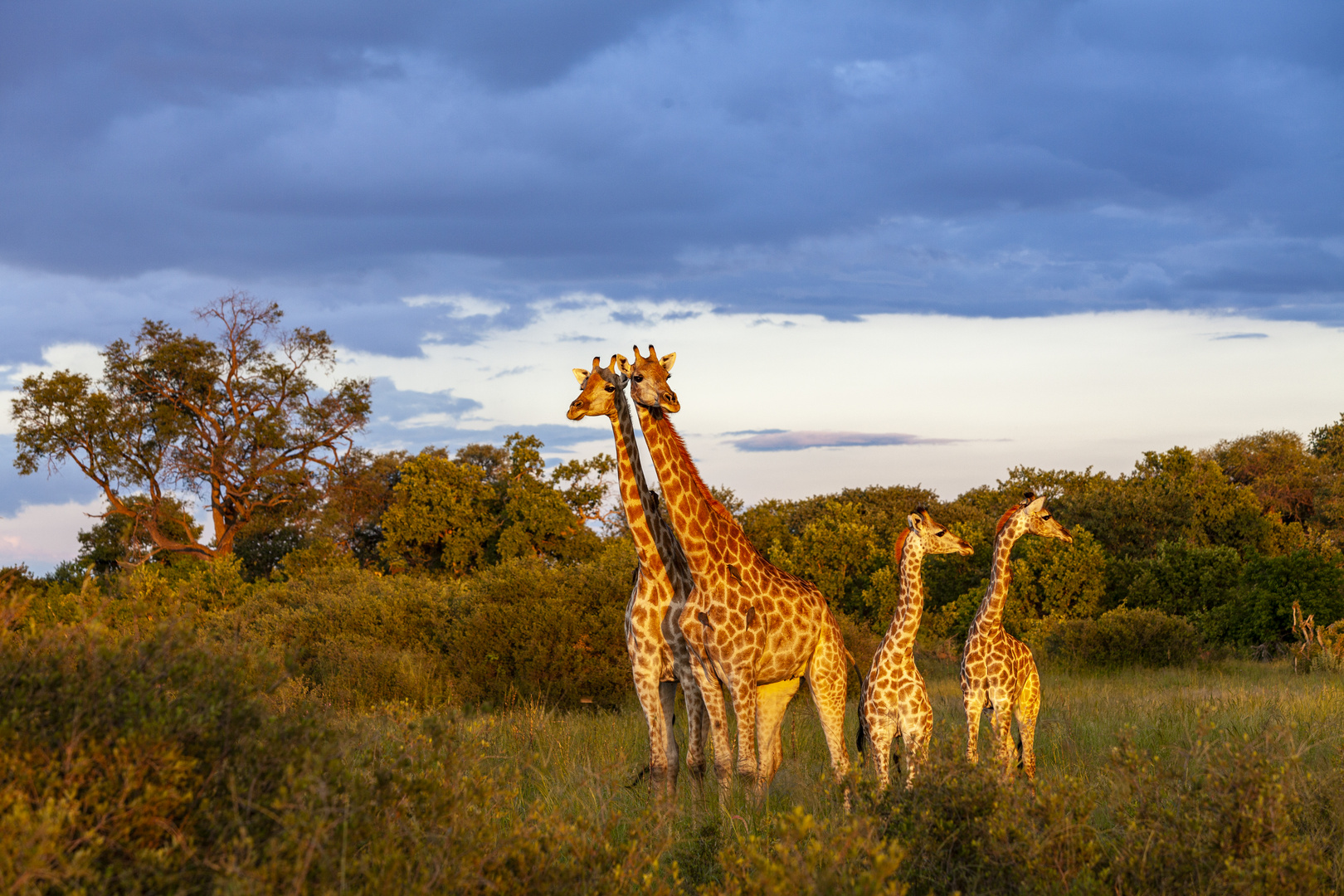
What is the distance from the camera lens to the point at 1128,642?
15523 millimetres

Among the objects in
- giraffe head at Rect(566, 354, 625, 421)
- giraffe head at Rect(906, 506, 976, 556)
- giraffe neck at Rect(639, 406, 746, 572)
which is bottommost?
giraffe head at Rect(906, 506, 976, 556)

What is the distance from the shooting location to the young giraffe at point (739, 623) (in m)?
6.12

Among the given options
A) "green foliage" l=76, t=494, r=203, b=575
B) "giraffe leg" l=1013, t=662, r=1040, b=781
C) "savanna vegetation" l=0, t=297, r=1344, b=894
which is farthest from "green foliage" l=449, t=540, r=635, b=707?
"green foliage" l=76, t=494, r=203, b=575

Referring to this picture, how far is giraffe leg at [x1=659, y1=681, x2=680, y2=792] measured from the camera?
20.5 ft

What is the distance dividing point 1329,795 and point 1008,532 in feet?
7.52

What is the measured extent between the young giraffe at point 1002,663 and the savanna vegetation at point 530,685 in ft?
1.90

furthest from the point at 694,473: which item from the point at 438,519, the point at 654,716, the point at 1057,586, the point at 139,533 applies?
the point at 139,533

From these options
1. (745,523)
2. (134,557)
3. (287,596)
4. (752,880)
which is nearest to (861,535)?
(745,523)

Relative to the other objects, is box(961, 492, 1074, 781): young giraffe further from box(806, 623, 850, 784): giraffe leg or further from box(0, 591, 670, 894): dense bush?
box(0, 591, 670, 894): dense bush

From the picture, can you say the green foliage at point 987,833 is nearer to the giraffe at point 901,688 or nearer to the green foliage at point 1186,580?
the giraffe at point 901,688

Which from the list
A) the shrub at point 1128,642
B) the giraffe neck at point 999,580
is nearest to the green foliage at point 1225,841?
the giraffe neck at point 999,580

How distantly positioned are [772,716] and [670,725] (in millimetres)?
758

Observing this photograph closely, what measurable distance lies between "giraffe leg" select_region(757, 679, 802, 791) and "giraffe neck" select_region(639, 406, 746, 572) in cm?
110

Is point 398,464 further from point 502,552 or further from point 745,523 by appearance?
point 745,523
